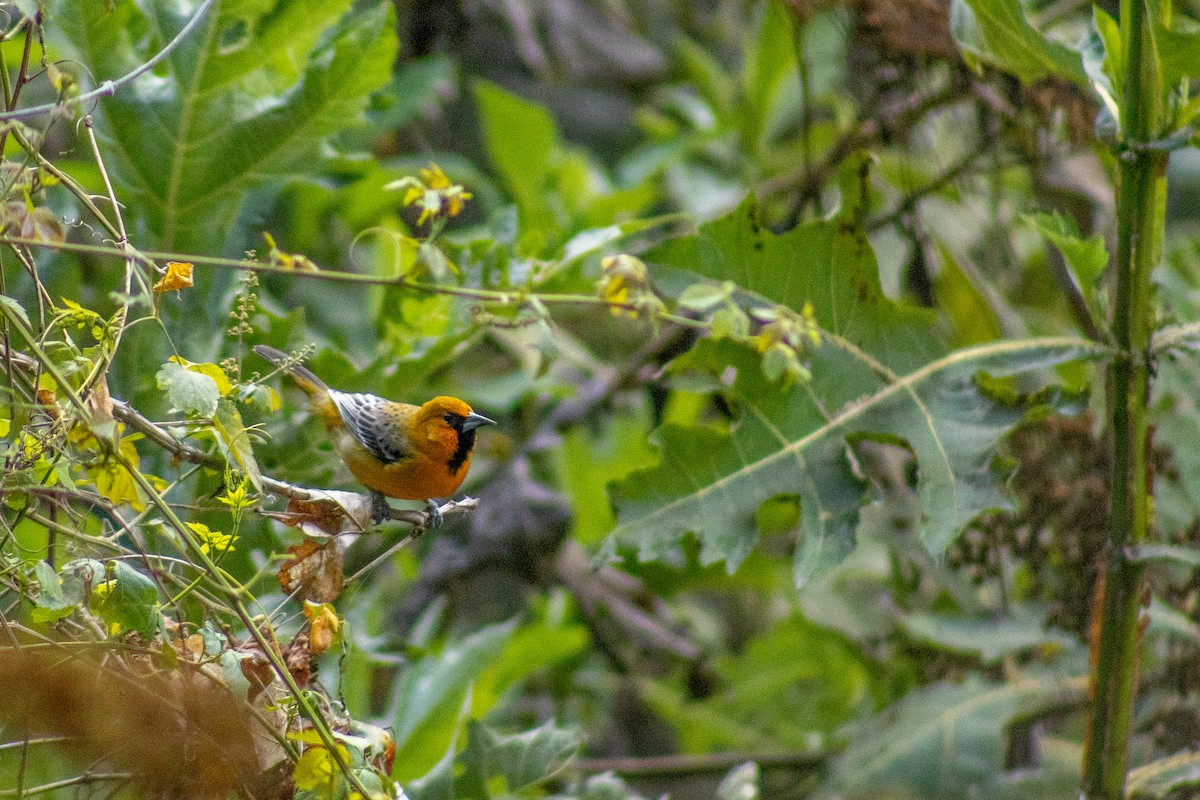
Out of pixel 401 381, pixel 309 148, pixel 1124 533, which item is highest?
pixel 309 148

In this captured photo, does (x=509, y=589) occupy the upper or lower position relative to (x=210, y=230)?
lower

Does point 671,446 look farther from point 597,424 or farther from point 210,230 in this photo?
point 597,424

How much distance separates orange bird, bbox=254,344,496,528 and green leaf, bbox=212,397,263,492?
0.31m

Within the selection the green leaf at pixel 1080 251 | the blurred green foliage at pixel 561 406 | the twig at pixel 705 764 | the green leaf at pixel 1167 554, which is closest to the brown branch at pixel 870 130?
the blurred green foliage at pixel 561 406

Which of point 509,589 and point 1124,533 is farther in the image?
point 509,589

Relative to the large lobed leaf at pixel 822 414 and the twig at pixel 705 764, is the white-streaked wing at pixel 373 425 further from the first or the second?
the twig at pixel 705 764

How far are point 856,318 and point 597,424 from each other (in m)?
1.29

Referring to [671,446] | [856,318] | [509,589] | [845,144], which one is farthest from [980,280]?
[509,589]

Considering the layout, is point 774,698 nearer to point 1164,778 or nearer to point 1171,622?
point 1171,622

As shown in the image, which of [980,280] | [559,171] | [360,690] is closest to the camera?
[360,690]

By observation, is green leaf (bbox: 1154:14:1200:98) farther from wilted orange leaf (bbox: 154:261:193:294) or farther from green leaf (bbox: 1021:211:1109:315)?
wilted orange leaf (bbox: 154:261:193:294)

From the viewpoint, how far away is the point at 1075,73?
184cm

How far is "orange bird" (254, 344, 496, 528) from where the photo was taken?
1493mm

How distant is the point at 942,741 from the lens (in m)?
2.42
